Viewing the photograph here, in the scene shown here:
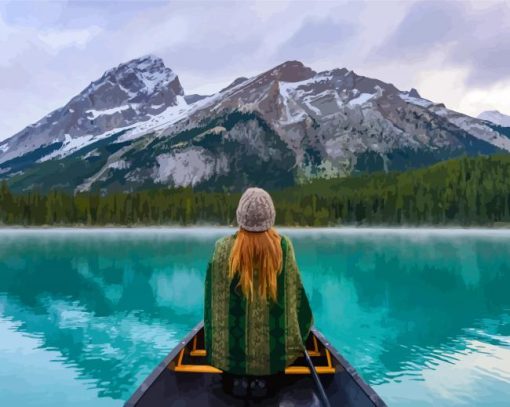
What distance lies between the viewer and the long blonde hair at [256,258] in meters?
6.47

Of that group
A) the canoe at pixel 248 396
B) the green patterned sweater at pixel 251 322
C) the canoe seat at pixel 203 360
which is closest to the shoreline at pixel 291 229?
the canoe seat at pixel 203 360

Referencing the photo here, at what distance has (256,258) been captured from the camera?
6527 mm

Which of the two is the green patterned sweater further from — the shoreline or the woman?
the shoreline

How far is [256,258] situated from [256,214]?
0.56 meters

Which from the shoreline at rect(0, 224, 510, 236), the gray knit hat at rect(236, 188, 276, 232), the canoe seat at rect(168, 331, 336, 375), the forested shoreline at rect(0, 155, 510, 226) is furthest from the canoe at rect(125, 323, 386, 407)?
the forested shoreline at rect(0, 155, 510, 226)

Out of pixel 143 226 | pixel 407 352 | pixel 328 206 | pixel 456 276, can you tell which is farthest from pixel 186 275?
pixel 328 206

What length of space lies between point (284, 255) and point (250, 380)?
190 centimetres

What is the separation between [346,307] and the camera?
27453 millimetres

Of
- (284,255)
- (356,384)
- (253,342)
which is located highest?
(284,255)

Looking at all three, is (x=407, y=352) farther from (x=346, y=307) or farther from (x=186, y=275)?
(x=186, y=275)

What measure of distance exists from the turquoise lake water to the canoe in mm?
5429

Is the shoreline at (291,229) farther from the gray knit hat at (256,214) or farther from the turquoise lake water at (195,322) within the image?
the gray knit hat at (256,214)

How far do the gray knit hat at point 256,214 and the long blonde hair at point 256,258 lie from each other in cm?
9

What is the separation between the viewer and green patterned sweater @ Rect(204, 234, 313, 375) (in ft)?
22.1
